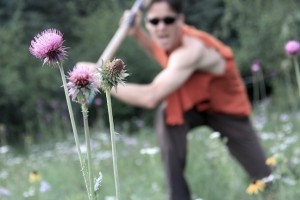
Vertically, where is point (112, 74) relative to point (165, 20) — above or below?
below

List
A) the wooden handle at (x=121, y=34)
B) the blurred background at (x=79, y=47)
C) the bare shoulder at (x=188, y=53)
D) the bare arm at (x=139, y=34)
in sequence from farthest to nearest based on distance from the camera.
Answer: the blurred background at (x=79, y=47)
the bare arm at (x=139, y=34)
the wooden handle at (x=121, y=34)
the bare shoulder at (x=188, y=53)

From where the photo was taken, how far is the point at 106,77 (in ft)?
4.22

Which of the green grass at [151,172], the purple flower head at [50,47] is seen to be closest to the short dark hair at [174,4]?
the green grass at [151,172]

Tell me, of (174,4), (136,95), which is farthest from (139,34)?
(136,95)

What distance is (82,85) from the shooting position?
4.28 feet

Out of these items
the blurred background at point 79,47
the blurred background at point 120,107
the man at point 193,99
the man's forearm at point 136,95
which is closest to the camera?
the man's forearm at point 136,95

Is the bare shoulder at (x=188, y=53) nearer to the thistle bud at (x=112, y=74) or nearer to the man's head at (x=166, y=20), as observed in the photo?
the man's head at (x=166, y=20)

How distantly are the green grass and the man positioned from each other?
5.2 inches

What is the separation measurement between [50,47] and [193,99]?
101 inches

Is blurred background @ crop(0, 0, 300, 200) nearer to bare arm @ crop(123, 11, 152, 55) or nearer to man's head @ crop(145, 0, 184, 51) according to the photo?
man's head @ crop(145, 0, 184, 51)

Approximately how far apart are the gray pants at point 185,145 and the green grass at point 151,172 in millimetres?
95

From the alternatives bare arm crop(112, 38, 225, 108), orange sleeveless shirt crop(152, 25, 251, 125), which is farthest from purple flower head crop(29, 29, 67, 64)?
orange sleeveless shirt crop(152, 25, 251, 125)

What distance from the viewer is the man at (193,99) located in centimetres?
375

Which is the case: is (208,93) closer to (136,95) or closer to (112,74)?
(136,95)
